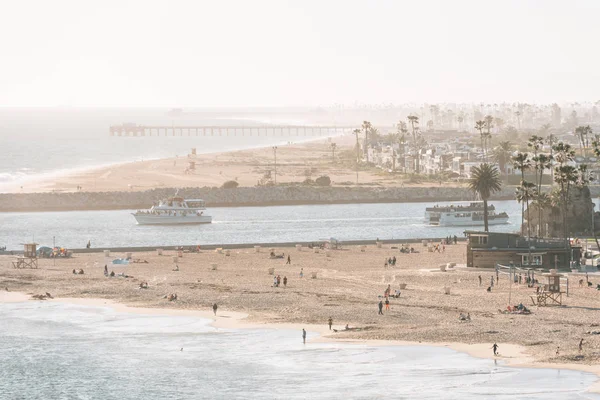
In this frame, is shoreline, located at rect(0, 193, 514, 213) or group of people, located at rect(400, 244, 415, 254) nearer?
group of people, located at rect(400, 244, 415, 254)

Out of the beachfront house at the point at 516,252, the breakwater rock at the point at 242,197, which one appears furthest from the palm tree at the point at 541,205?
the breakwater rock at the point at 242,197

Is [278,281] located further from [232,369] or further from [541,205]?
[541,205]

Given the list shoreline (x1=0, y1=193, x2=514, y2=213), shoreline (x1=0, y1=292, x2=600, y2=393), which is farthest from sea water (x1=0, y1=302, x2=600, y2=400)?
shoreline (x1=0, y1=193, x2=514, y2=213)

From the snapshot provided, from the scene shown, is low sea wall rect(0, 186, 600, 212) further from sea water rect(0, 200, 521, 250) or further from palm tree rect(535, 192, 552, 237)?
palm tree rect(535, 192, 552, 237)

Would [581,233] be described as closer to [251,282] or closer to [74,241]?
[251,282]

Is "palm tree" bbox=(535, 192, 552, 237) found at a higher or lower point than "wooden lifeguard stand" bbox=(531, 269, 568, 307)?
higher

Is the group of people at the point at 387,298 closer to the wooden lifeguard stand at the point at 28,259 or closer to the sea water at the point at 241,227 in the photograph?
A: the wooden lifeguard stand at the point at 28,259

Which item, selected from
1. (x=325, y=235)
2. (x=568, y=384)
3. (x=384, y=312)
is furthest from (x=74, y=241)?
(x=568, y=384)
